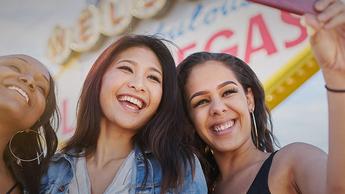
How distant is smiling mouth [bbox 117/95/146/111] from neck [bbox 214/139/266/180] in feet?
1.13

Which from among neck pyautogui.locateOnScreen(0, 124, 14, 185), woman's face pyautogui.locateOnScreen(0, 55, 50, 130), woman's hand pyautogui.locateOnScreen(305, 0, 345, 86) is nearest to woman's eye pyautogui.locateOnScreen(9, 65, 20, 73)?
woman's face pyautogui.locateOnScreen(0, 55, 50, 130)

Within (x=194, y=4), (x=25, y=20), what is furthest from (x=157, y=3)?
(x=25, y=20)

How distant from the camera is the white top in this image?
39.7 inches

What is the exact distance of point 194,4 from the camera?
2.68 meters

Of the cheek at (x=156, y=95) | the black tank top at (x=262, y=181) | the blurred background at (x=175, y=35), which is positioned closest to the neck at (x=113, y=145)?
the cheek at (x=156, y=95)

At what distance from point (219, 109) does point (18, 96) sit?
520mm

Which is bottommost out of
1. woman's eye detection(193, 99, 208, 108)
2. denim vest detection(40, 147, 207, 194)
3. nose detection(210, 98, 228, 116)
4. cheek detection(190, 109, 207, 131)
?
denim vest detection(40, 147, 207, 194)

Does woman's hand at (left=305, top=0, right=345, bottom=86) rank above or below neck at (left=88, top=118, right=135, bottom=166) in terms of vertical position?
above

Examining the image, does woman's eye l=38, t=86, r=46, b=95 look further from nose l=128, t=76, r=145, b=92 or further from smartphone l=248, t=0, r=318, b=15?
smartphone l=248, t=0, r=318, b=15

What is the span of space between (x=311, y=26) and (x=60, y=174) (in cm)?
69

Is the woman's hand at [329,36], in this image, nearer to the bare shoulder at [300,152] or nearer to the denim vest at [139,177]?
the bare shoulder at [300,152]

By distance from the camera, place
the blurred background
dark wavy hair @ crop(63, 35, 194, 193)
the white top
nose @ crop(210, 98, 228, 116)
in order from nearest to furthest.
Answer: the white top
dark wavy hair @ crop(63, 35, 194, 193)
nose @ crop(210, 98, 228, 116)
the blurred background

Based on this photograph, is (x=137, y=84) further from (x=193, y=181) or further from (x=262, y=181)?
(x=262, y=181)

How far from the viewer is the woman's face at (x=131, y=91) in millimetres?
1096
